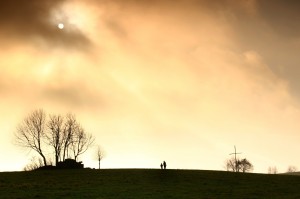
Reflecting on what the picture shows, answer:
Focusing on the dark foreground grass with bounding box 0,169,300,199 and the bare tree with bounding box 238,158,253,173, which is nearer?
the dark foreground grass with bounding box 0,169,300,199

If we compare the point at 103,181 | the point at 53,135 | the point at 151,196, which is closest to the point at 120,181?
the point at 103,181

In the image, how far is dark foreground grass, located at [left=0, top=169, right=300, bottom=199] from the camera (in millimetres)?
49500

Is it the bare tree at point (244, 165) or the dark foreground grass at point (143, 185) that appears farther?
the bare tree at point (244, 165)

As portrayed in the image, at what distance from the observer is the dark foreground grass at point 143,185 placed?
49.5m

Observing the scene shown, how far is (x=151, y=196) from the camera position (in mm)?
47719

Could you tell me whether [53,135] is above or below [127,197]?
above

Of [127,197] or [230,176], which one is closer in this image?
[127,197]

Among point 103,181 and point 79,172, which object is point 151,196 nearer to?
point 103,181

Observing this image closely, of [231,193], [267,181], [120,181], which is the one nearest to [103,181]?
[120,181]

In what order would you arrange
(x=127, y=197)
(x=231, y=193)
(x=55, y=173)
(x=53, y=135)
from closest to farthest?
(x=127, y=197)
(x=231, y=193)
(x=55, y=173)
(x=53, y=135)

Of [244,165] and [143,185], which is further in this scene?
[244,165]

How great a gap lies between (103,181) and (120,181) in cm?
273

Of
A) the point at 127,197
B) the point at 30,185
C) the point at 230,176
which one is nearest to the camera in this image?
the point at 127,197

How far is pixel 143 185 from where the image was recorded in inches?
2293
